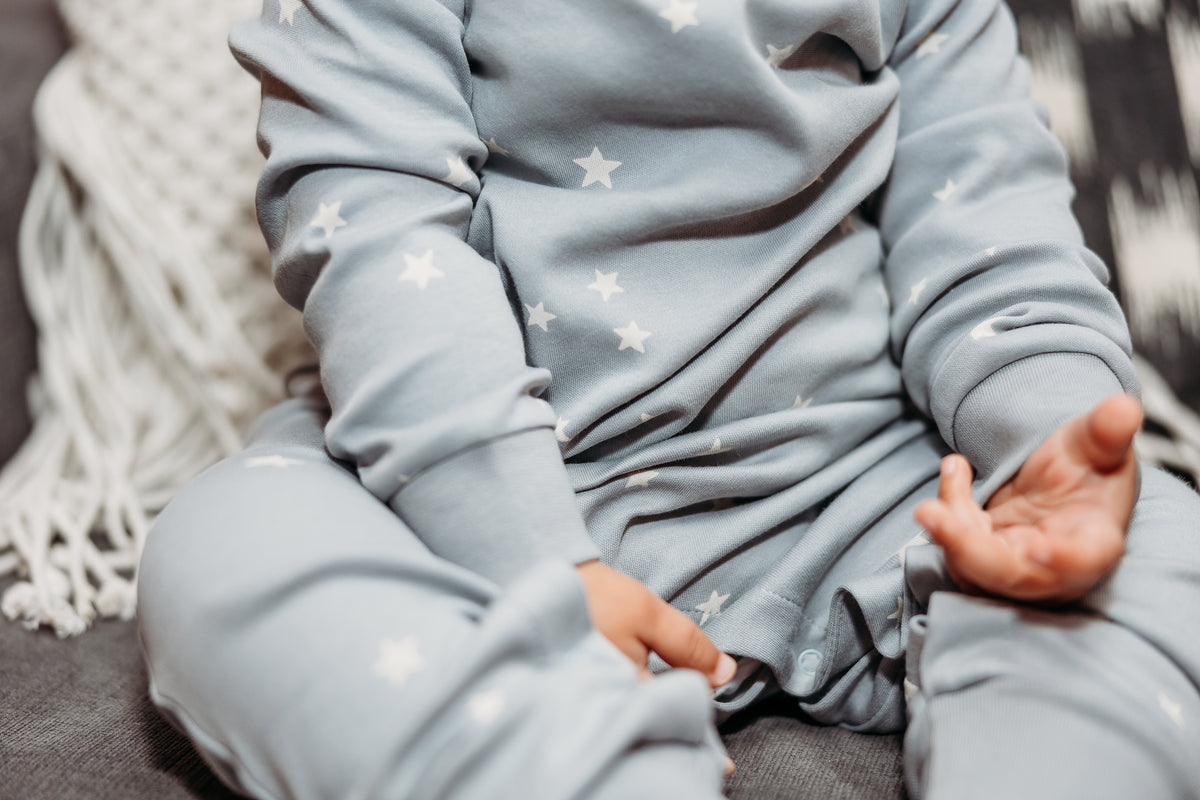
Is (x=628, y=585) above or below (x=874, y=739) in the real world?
above

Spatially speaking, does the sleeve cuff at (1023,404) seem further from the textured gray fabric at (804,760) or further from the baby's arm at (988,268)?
the textured gray fabric at (804,760)

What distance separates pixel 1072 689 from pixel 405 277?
0.37 metres

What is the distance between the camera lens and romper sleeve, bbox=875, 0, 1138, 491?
1.80 feet

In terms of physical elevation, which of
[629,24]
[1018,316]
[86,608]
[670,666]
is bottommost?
[86,608]

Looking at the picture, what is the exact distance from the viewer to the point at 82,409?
777 mm

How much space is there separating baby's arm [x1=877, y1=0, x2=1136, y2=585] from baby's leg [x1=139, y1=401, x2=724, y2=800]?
21 cm

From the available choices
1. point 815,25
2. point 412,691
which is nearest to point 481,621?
point 412,691

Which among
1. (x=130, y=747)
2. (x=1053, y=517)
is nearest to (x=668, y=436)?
(x=1053, y=517)

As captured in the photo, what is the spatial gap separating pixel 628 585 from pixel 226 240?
19.2 inches

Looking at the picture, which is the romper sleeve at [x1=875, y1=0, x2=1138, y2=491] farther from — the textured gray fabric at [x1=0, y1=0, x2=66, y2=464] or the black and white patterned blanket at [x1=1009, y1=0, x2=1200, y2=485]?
the textured gray fabric at [x1=0, y1=0, x2=66, y2=464]

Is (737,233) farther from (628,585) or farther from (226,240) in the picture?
(226,240)

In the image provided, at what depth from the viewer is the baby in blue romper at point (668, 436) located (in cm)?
39

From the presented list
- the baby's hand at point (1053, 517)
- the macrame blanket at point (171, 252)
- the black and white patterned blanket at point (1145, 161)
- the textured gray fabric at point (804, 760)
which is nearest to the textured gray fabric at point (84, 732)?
the macrame blanket at point (171, 252)

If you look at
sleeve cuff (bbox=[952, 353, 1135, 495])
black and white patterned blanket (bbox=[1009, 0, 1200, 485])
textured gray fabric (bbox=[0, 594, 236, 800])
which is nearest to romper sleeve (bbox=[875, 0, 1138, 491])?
sleeve cuff (bbox=[952, 353, 1135, 495])
